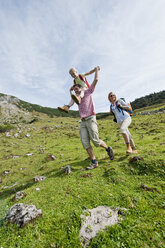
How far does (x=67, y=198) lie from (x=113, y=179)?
183 centimetres

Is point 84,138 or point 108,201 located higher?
point 84,138

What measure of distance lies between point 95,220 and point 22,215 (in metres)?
2.04

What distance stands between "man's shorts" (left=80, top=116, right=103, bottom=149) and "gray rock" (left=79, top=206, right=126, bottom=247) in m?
2.93

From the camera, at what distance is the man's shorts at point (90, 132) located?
5.75 metres

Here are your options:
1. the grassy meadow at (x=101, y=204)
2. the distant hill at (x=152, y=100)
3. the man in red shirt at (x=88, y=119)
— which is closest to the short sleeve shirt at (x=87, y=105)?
the man in red shirt at (x=88, y=119)

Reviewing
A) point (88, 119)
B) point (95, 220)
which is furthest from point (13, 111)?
point (95, 220)

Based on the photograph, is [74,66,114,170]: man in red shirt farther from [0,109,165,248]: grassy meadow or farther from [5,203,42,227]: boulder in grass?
[5,203,42,227]: boulder in grass

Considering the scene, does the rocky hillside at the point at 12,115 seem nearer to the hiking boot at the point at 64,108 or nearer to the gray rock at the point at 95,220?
the hiking boot at the point at 64,108

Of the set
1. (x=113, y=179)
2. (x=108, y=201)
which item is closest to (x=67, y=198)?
(x=108, y=201)

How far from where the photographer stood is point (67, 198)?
4.00m

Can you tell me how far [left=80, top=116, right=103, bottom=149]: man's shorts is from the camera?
227 inches

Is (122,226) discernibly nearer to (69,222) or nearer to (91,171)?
(69,222)

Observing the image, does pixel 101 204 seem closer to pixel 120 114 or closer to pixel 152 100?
pixel 120 114

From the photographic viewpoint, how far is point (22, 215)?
333 centimetres
